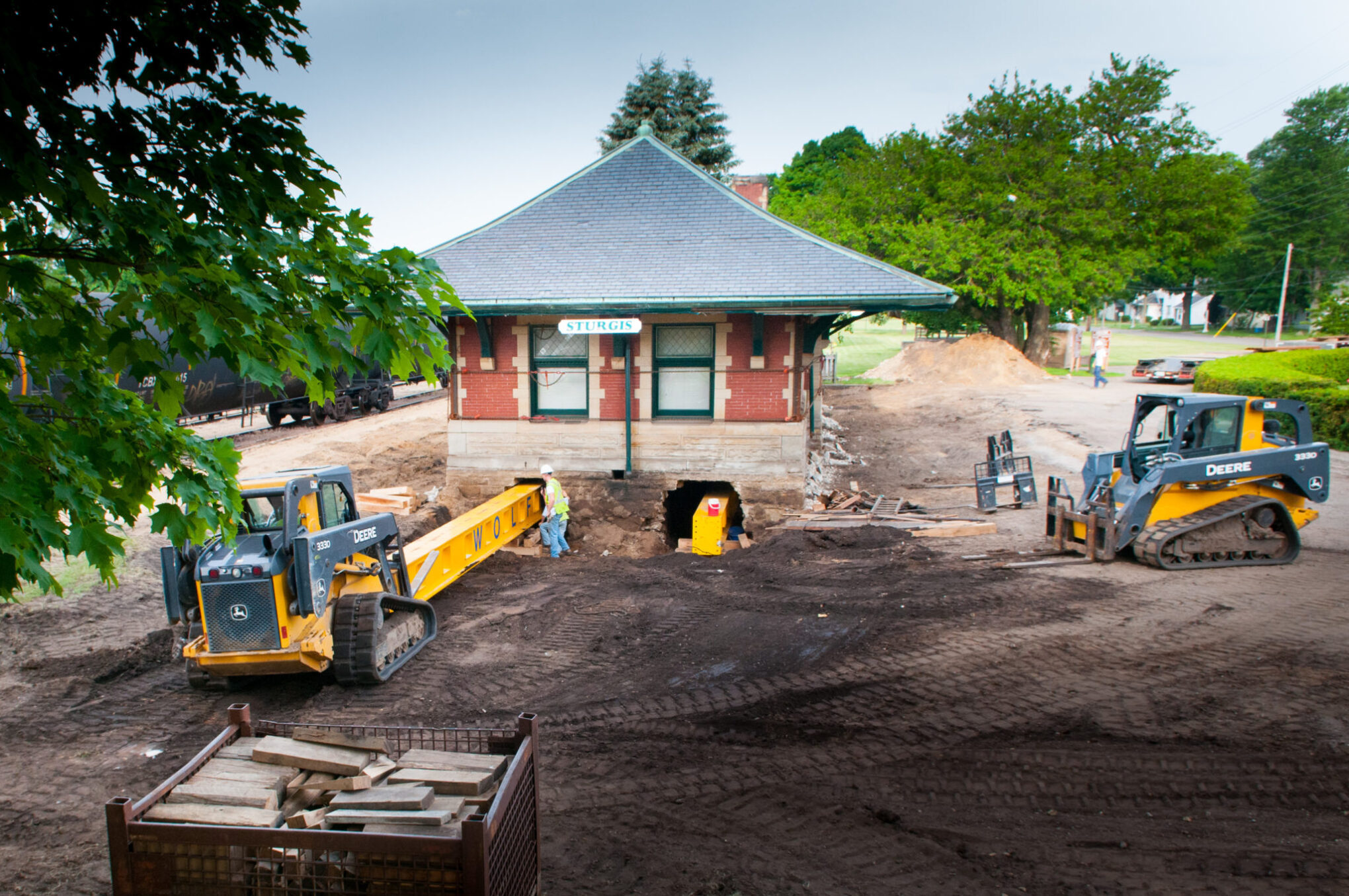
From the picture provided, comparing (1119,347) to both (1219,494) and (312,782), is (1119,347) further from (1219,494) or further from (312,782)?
(312,782)

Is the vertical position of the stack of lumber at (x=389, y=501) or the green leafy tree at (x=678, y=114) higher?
the green leafy tree at (x=678, y=114)

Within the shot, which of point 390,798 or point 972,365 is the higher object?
point 972,365

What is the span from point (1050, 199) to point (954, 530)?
27.4 metres

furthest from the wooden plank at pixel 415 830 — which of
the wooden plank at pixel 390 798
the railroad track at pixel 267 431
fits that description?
the railroad track at pixel 267 431

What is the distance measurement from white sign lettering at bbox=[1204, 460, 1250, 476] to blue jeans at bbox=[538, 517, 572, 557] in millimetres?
9924

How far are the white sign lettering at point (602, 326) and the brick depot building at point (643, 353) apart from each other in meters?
0.29

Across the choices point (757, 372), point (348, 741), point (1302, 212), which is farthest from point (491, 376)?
point (1302, 212)

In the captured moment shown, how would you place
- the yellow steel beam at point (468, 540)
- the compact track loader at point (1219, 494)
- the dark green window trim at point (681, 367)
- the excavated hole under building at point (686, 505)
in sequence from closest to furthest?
1. the yellow steel beam at point (468, 540)
2. the compact track loader at point (1219, 494)
3. the dark green window trim at point (681, 367)
4. the excavated hole under building at point (686, 505)

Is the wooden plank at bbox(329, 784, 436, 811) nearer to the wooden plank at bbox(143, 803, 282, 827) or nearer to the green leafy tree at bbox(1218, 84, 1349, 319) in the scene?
the wooden plank at bbox(143, 803, 282, 827)

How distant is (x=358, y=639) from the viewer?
7.88m

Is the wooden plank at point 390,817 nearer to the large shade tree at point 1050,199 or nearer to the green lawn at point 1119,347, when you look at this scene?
the large shade tree at point 1050,199

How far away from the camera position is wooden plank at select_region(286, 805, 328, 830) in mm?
3875

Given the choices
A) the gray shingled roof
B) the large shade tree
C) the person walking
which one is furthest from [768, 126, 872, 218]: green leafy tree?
the gray shingled roof

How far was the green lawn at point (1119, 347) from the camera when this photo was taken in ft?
169
